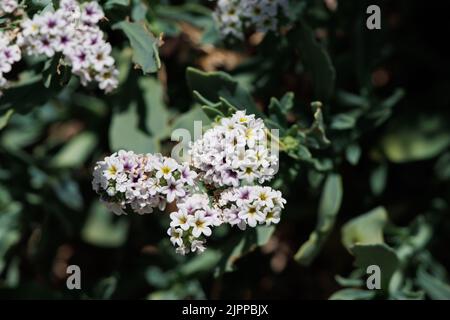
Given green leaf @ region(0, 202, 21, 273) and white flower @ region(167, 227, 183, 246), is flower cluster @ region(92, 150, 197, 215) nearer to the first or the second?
white flower @ region(167, 227, 183, 246)

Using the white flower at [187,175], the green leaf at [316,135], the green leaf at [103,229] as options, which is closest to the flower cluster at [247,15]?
the green leaf at [316,135]

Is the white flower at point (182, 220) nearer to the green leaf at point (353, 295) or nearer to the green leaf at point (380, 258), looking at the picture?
the green leaf at point (380, 258)

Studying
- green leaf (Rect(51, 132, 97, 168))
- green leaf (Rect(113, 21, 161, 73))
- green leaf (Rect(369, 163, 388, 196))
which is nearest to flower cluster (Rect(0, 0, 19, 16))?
green leaf (Rect(113, 21, 161, 73))

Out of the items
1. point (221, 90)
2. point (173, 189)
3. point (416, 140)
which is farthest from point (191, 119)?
point (416, 140)

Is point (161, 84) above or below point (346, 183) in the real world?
above

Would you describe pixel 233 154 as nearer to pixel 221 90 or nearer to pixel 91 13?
pixel 221 90

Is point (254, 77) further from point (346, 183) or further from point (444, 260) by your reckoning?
point (444, 260)
